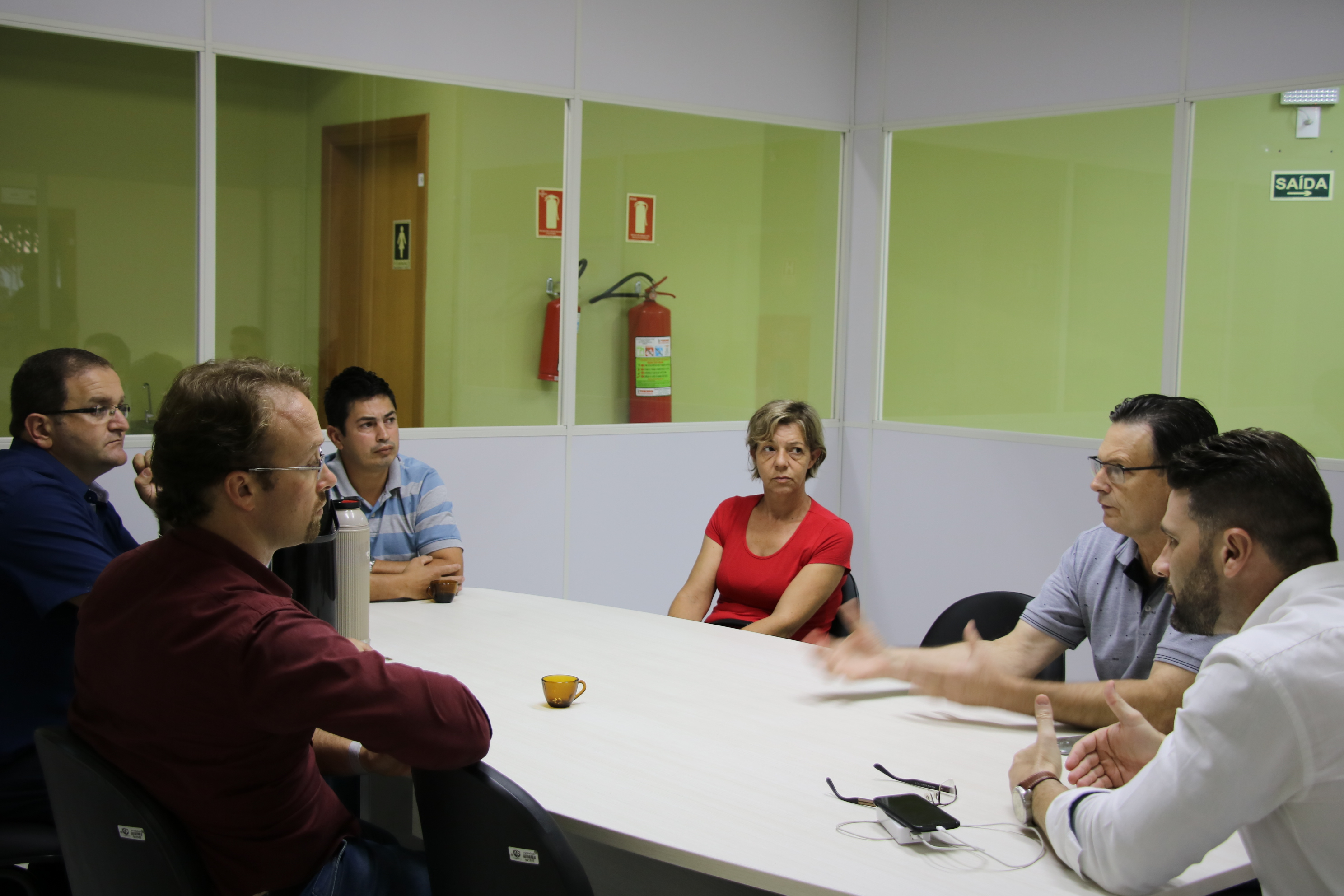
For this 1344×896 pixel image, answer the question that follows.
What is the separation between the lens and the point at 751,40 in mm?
5105

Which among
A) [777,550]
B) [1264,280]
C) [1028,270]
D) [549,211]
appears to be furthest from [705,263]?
[1264,280]

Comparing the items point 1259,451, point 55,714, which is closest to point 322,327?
point 55,714

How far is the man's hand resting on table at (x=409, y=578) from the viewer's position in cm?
305

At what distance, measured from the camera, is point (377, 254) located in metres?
4.32

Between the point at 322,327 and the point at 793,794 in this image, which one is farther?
the point at 322,327

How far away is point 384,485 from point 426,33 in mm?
1994

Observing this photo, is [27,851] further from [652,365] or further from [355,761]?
[652,365]

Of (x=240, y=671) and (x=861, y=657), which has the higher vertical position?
(x=240, y=671)

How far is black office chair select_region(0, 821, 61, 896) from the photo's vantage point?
190 cm

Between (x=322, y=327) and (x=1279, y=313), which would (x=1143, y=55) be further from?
(x=322, y=327)

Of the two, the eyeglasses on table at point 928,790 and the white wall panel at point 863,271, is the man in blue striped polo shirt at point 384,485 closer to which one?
the eyeglasses on table at point 928,790

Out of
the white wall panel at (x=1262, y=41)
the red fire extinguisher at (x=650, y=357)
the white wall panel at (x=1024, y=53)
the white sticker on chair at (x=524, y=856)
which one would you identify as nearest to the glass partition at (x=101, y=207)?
the red fire extinguisher at (x=650, y=357)

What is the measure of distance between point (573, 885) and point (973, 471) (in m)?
3.85

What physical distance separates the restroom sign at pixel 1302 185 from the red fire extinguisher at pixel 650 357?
2383mm
